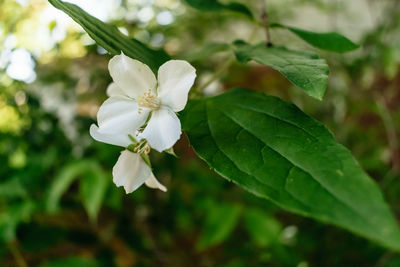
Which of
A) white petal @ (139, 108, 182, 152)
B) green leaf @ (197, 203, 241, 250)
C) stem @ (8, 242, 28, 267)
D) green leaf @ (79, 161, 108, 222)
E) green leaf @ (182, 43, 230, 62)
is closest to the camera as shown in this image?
white petal @ (139, 108, 182, 152)

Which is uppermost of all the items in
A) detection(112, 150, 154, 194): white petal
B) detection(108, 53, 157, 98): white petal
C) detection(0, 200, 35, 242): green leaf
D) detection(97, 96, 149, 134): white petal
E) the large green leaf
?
the large green leaf

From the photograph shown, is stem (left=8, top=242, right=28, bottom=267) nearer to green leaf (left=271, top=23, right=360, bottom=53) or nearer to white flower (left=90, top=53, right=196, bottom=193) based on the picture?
white flower (left=90, top=53, right=196, bottom=193)

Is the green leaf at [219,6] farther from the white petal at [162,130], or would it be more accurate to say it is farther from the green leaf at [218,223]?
the green leaf at [218,223]

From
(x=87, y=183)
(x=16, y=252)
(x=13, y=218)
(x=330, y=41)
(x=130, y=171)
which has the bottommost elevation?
(x=16, y=252)

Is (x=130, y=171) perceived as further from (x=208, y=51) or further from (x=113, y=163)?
(x=113, y=163)

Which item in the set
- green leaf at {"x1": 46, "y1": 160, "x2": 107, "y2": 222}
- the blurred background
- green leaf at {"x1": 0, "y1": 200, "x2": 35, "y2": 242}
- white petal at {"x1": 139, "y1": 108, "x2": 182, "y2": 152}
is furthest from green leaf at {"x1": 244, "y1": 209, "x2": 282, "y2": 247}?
white petal at {"x1": 139, "y1": 108, "x2": 182, "y2": 152}

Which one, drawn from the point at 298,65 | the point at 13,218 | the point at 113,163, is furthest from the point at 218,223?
the point at 298,65

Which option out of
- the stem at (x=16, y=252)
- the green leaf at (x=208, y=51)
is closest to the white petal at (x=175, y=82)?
the green leaf at (x=208, y=51)
